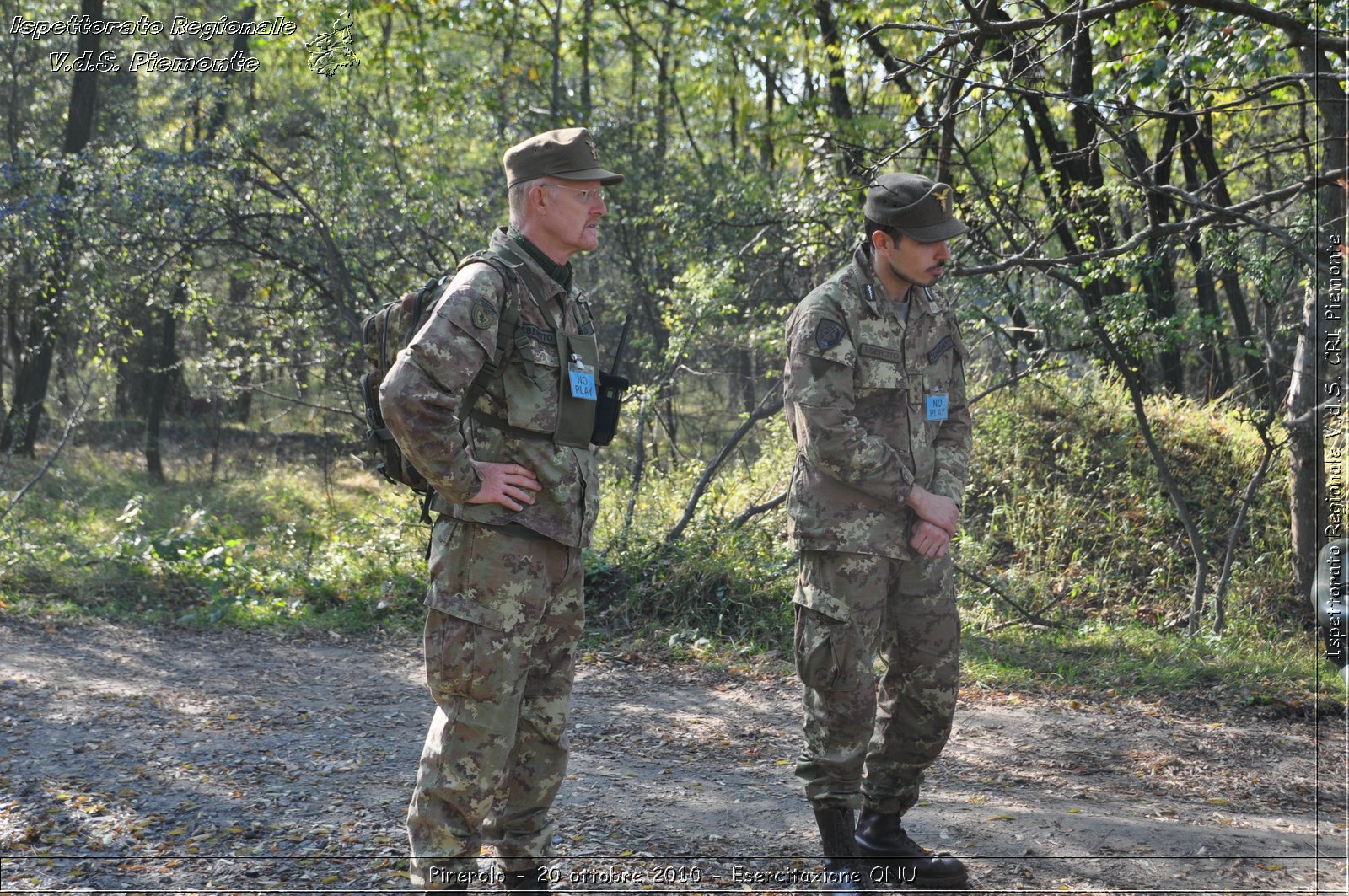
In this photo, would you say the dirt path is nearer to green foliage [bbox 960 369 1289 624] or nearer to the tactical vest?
the tactical vest

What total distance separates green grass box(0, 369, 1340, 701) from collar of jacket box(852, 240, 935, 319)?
315 cm

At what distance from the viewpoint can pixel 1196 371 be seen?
1073 cm

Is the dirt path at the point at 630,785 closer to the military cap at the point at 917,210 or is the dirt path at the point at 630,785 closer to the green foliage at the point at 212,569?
the green foliage at the point at 212,569

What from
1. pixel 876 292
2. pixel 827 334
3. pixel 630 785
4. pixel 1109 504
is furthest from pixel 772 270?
pixel 827 334

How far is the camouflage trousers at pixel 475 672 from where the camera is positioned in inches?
113

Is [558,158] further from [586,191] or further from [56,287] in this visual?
[56,287]

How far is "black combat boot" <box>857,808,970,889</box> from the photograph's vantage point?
3406 millimetres

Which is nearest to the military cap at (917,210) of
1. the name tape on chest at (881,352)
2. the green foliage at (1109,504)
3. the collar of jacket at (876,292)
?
the collar of jacket at (876,292)

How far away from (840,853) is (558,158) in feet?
7.16

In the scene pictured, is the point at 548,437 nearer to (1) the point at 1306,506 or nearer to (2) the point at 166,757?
(2) the point at 166,757

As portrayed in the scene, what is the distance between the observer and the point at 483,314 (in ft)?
9.36

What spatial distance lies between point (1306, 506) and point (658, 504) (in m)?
4.72

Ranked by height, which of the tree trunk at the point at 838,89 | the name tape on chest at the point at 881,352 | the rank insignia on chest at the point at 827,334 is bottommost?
the name tape on chest at the point at 881,352

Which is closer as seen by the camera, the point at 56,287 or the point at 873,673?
the point at 873,673
